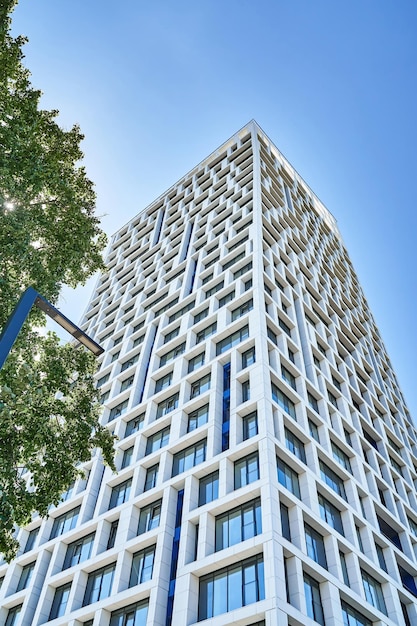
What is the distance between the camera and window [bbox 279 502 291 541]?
24844 mm

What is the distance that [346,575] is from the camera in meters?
27.7

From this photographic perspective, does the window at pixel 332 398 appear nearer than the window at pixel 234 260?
Yes

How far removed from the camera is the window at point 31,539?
34.6 meters

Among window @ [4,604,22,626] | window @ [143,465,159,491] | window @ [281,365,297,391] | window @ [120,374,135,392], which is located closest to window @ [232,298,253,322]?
window @ [281,365,297,391]

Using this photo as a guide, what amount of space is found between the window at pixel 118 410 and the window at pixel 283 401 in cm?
1336

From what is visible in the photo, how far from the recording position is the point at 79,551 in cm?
3155

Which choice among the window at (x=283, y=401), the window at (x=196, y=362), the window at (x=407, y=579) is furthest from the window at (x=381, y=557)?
the window at (x=196, y=362)

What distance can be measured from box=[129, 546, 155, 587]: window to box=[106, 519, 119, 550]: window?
2.43 meters

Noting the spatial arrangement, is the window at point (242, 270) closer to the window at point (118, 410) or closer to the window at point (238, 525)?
the window at point (118, 410)

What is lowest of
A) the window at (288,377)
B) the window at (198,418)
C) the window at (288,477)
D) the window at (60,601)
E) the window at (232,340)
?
the window at (60,601)

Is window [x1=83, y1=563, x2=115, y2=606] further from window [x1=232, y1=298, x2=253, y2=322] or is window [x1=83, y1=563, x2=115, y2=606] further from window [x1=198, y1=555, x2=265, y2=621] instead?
window [x1=232, y1=298, x2=253, y2=322]

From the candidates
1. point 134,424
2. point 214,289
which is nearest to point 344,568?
point 134,424

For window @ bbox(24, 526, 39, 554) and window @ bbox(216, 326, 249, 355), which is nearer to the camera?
window @ bbox(24, 526, 39, 554)

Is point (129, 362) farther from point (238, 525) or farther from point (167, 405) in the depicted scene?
point (238, 525)
